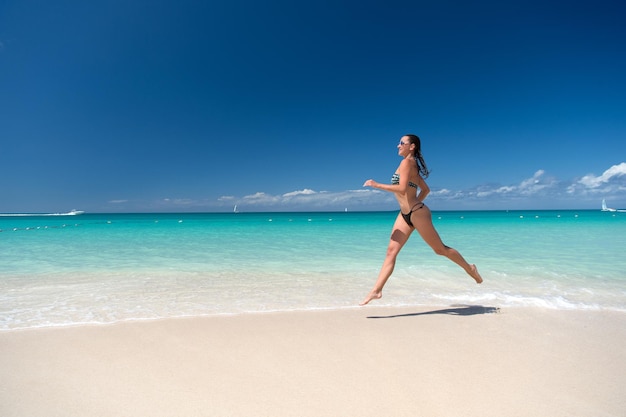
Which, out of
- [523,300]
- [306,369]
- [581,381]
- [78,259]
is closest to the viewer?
[581,381]

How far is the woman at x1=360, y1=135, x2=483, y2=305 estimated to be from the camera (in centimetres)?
448

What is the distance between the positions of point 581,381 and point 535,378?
0.33 m

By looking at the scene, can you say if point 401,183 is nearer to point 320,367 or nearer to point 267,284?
point 320,367

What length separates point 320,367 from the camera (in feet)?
9.56

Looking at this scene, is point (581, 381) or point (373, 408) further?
point (581, 381)

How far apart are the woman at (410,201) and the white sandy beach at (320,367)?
2.73 ft

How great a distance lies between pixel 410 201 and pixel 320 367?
2.44 meters

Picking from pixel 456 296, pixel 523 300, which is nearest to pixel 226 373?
pixel 456 296

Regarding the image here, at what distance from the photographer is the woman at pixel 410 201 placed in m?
4.48

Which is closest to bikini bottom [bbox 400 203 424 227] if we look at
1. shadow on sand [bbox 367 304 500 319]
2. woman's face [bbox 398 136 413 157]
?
woman's face [bbox 398 136 413 157]

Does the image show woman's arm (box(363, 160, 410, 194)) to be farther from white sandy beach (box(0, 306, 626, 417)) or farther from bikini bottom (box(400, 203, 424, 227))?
white sandy beach (box(0, 306, 626, 417))

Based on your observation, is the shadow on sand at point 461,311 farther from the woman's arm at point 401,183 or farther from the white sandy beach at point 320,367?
the woman's arm at point 401,183

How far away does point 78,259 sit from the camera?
34.0ft

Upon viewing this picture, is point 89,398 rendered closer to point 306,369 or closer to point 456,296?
point 306,369
